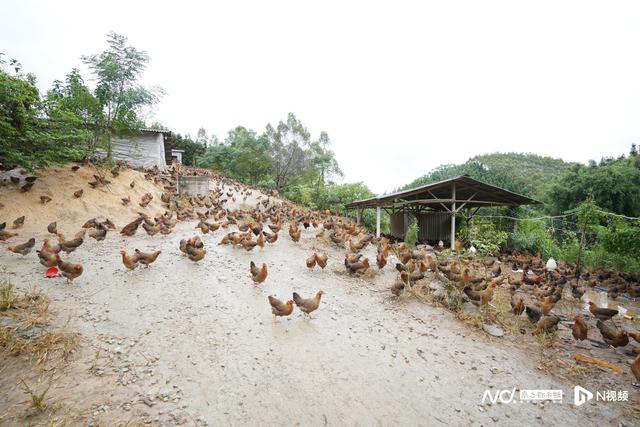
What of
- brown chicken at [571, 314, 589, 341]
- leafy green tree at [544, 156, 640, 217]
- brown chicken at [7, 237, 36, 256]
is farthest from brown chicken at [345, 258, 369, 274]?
leafy green tree at [544, 156, 640, 217]

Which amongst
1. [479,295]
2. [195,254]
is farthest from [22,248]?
[479,295]

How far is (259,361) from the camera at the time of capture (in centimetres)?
405

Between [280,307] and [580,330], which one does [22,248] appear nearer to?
[280,307]

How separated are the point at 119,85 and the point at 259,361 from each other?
15.0 m

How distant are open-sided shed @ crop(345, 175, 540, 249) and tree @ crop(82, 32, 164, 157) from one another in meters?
13.2

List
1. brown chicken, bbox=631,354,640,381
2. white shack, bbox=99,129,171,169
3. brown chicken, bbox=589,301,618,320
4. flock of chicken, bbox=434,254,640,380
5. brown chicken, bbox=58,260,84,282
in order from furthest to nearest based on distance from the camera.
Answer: white shack, bbox=99,129,171,169, brown chicken, bbox=589,301,618,320, brown chicken, bbox=58,260,84,282, flock of chicken, bbox=434,254,640,380, brown chicken, bbox=631,354,640,381

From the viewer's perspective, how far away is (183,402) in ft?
10.4

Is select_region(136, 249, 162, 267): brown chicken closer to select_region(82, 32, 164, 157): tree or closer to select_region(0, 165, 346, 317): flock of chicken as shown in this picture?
select_region(0, 165, 346, 317): flock of chicken

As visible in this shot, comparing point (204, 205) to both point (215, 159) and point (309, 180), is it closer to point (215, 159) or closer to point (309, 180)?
point (309, 180)

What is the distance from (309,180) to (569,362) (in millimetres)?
31288

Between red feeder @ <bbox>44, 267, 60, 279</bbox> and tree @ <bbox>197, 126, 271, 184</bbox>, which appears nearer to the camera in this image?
red feeder @ <bbox>44, 267, 60, 279</bbox>

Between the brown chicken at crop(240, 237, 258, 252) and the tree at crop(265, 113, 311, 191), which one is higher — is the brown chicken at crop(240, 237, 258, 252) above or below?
below

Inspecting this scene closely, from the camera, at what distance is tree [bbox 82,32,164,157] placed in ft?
40.7

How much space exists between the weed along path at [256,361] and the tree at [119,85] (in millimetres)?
8500
